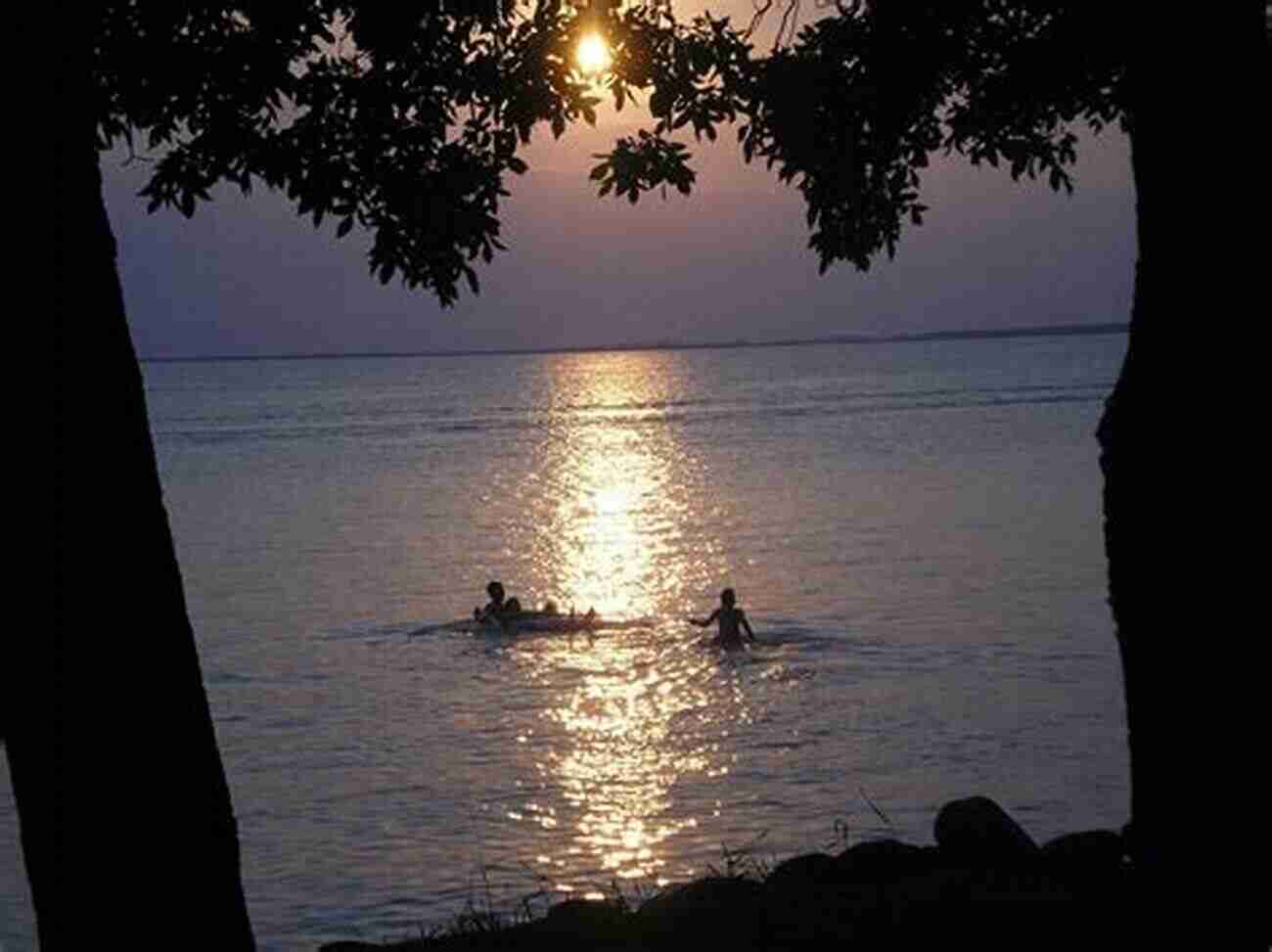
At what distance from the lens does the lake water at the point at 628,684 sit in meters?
23.8

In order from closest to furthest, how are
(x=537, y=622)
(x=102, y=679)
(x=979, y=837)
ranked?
1. (x=102, y=679)
2. (x=979, y=837)
3. (x=537, y=622)

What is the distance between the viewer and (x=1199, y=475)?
7746 mm

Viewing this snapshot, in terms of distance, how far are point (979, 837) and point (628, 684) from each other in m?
26.2

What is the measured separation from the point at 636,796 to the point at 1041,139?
14878 mm

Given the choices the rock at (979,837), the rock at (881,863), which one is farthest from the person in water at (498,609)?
the rock at (881,863)

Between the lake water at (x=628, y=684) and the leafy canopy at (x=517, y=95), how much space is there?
526 centimetres

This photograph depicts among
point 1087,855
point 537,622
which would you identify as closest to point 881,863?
point 1087,855

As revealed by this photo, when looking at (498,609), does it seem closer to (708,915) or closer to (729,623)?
(729,623)

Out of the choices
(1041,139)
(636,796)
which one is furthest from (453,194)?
(636,796)

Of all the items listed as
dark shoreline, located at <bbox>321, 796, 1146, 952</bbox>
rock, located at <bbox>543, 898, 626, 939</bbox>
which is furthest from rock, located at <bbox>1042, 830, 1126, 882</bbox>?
rock, located at <bbox>543, 898, 626, 939</bbox>

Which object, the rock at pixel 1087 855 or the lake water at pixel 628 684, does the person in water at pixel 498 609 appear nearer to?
the lake water at pixel 628 684

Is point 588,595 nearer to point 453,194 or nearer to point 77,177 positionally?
point 453,194

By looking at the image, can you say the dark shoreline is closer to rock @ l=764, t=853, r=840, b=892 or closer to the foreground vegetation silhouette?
rock @ l=764, t=853, r=840, b=892

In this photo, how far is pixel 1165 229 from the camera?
7.79 metres
